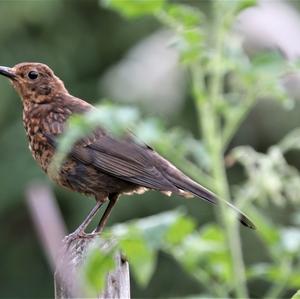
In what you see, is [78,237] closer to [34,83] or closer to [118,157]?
[118,157]

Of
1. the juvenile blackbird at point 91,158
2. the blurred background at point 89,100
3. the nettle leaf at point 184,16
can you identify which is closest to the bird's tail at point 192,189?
the juvenile blackbird at point 91,158

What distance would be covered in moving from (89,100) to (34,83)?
349 cm

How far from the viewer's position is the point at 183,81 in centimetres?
731

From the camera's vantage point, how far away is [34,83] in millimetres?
4922

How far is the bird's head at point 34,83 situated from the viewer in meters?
4.89

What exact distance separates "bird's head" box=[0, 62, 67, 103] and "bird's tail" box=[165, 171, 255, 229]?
87 centimetres

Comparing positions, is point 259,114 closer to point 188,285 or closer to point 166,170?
point 188,285

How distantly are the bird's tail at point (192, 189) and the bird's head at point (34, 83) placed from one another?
0.87m

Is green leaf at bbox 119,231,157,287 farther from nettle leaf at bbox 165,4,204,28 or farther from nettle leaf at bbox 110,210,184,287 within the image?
nettle leaf at bbox 165,4,204,28

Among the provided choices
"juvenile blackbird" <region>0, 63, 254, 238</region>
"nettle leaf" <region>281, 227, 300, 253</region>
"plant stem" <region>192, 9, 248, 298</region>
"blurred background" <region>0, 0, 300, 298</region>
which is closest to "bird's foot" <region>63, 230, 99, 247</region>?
"juvenile blackbird" <region>0, 63, 254, 238</region>

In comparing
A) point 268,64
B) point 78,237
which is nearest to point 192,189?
point 78,237

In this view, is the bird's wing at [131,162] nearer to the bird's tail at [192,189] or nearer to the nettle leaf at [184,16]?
the bird's tail at [192,189]

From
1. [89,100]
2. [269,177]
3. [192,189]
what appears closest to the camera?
[269,177]

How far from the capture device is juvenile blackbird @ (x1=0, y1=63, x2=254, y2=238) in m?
4.34
